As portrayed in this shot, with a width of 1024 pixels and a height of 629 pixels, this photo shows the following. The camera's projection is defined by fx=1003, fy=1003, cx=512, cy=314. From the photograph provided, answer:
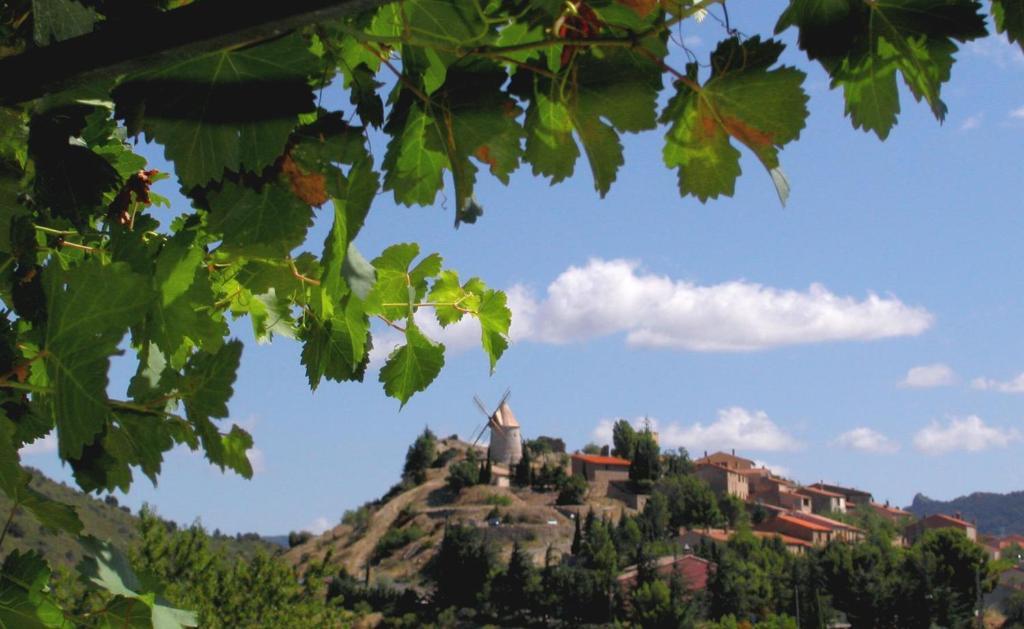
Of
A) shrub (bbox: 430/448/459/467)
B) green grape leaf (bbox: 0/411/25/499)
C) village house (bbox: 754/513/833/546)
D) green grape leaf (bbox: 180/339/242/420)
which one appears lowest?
green grape leaf (bbox: 0/411/25/499)

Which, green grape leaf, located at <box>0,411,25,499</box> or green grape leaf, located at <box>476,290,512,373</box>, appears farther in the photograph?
green grape leaf, located at <box>476,290,512,373</box>

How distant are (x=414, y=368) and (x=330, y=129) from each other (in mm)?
361

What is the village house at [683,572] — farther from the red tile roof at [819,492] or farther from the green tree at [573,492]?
the red tile roof at [819,492]

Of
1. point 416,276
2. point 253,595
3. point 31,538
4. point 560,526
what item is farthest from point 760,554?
point 416,276

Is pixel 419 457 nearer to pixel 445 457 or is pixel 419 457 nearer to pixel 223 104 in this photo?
pixel 445 457

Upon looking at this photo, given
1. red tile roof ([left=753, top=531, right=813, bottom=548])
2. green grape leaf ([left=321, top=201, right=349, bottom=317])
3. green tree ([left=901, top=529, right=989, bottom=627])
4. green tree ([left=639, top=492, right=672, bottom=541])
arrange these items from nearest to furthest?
green grape leaf ([left=321, top=201, right=349, bottom=317]) → green tree ([left=901, top=529, right=989, bottom=627]) → red tile roof ([left=753, top=531, right=813, bottom=548]) → green tree ([left=639, top=492, right=672, bottom=541])

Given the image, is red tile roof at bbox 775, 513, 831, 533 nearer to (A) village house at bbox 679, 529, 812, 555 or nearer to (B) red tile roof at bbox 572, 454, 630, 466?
(A) village house at bbox 679, 529, 812, 555

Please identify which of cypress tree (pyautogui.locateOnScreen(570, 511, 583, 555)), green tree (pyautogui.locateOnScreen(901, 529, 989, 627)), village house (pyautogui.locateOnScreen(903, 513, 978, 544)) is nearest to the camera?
green tree (pyautogui.locateOnScreen(901, 529, 989, 627))

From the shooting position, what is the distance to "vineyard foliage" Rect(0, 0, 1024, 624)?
55 cm

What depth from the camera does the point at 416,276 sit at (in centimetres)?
112

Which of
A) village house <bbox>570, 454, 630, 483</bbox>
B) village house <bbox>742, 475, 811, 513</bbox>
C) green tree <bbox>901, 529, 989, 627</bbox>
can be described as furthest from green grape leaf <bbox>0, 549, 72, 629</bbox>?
village house <bbox>742, 475, 811, 513</bbox>

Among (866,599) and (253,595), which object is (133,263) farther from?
(866,599)

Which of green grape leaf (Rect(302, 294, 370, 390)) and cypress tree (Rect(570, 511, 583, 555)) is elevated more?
cypress tree (Rect(570, 511, 583, 555))

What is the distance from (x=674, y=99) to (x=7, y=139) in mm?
603
